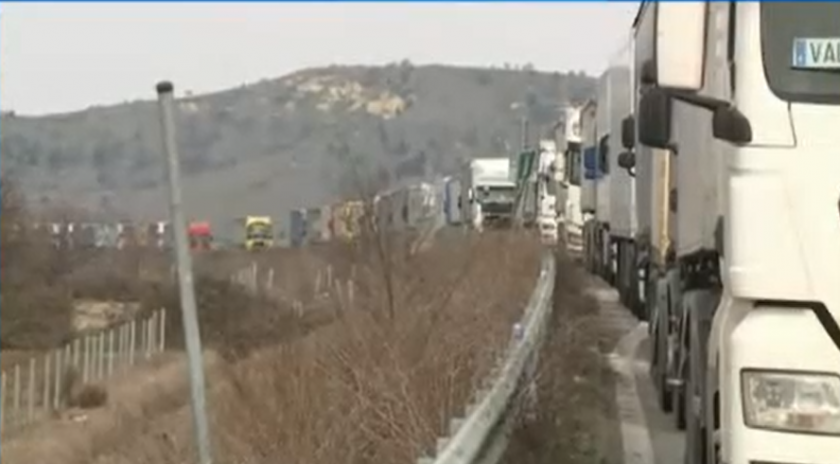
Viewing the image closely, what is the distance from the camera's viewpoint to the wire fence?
3275cm

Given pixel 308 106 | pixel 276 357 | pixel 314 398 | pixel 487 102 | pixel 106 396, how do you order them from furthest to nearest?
pixel 487 102 < pixel 308 106 < pixel 106 396 < pixel 276 357 < pixel 314 398

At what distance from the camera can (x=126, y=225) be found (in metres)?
67.9

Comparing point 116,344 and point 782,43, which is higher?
point 782,43

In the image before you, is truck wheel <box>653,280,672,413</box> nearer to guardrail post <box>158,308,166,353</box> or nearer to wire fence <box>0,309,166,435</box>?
wire fence <box>0,309,166,435</box>

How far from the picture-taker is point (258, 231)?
82.6 m

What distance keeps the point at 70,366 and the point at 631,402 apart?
23740 millimetres

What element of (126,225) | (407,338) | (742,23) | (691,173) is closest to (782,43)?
(742,23)

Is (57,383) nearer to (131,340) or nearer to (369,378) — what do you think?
(131,340)

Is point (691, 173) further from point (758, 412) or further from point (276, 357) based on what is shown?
point (758, 412)

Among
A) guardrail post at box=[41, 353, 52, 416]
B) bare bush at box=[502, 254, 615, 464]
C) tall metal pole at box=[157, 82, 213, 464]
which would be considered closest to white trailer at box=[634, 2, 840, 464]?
tall metal pole at box=[157, 82, 213, 464]

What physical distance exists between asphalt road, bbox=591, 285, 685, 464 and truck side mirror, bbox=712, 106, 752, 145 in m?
6.31

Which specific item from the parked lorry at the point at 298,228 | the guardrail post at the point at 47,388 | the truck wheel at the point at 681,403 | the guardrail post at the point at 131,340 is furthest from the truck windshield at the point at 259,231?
the truck wheel at the point at 681,403

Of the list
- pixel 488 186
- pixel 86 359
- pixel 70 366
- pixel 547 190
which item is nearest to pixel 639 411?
pixel 70 366

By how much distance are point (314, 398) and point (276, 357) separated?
51.9 inches
